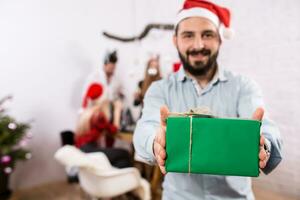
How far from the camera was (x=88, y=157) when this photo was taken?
5.16 feet

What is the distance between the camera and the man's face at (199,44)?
81 centimetres

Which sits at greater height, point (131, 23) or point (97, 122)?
point (131, 23)

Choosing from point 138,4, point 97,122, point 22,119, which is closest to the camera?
point 138,4

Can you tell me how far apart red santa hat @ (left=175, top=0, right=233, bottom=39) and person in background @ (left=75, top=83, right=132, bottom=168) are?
3.36 ft

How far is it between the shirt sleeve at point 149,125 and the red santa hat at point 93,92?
3.53 ft

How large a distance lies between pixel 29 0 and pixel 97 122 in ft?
2.94

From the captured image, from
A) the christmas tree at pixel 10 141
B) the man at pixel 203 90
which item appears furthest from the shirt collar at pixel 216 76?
the christmas tree at pixel 10 141

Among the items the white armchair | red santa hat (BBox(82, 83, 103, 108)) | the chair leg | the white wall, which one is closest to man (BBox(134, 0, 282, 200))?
the white wall

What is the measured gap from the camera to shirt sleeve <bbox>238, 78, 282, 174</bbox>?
2.20 feet

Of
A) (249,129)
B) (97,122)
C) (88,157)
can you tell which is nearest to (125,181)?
(88,157)

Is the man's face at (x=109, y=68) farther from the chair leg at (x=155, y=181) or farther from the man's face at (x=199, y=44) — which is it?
the man's face at (x=199, y=44)

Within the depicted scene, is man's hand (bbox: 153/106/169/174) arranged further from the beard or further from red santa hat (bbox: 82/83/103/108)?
red santa hat (bbox: 82/83/103/108)

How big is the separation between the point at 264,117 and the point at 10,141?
1531 millimetres

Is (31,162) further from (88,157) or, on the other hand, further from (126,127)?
(126,127)
